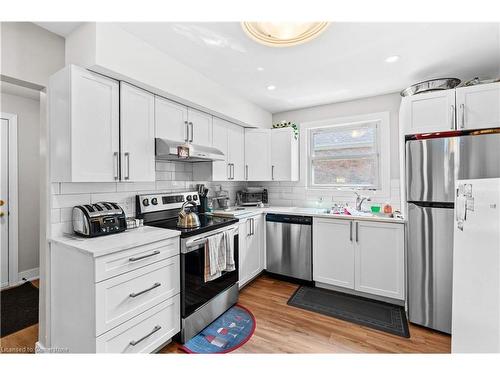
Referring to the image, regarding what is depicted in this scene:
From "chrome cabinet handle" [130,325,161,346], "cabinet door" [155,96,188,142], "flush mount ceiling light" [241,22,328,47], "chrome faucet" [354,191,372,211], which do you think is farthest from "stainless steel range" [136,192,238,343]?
"chrome faucet" [354,191,372,211]

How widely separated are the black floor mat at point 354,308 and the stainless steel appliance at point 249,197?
143 cm

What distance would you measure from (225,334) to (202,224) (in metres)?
1.00

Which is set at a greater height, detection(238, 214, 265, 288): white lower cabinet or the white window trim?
the white window trim

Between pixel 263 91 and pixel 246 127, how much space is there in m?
0.68

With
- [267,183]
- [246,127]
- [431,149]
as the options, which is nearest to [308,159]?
[267,183]

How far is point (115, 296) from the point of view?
1.45 metres

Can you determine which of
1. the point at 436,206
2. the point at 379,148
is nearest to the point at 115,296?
the point at 436,206

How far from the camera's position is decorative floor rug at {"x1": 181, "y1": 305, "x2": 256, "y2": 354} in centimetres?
186

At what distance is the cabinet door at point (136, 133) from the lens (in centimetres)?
188

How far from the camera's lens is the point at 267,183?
13.0 feet

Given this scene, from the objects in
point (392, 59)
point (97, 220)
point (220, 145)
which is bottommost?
point (97, 220)

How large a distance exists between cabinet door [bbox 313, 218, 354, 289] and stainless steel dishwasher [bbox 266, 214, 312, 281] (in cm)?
10

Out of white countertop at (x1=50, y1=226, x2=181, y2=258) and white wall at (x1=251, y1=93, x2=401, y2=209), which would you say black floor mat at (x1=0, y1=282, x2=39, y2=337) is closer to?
white countertop at (x1=50, y1=226, x2=181, y2=258)

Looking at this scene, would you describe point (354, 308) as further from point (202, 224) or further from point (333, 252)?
point (202, 224)
